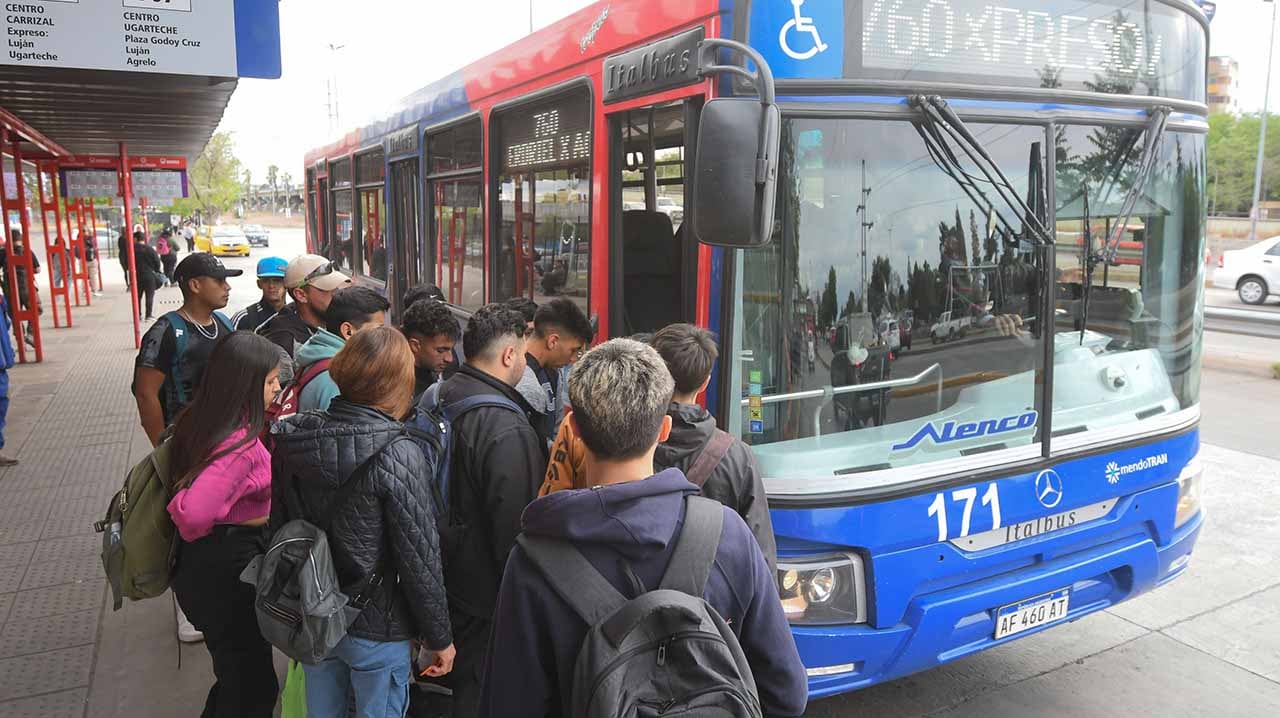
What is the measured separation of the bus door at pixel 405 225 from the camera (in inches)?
283

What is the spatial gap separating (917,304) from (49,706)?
3998mm

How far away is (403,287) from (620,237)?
4.36 metres

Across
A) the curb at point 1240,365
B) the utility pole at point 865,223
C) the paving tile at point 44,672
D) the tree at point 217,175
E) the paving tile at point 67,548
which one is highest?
the tree at point 217,175

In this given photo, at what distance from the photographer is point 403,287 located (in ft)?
26.0

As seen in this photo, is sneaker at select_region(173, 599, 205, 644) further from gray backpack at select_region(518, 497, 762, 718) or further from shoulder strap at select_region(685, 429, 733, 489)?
gray backpack at select_region(518, 497, 762, 718)

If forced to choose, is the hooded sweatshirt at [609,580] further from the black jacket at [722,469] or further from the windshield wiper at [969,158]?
the windshield wiper at [969,158]

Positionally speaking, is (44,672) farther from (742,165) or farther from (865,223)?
(865,223)

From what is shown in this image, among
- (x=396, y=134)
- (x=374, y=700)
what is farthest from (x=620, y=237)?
(x=396, y=134)

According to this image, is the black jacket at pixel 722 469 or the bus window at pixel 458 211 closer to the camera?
the black jacket at pixel 722 469


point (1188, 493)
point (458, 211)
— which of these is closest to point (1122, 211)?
point (1188, 493)

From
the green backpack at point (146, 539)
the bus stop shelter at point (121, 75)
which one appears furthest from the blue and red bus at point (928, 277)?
the bus stop shelter at point (121, 75)

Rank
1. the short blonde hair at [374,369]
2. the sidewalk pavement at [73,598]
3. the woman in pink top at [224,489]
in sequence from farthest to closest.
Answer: the sidewalk pavement at [73,598] < the woman in pink top at [224,489] < the short blonde hair at [374,369]

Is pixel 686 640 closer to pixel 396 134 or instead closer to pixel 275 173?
pixel 396 134

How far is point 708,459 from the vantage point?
102 inches
